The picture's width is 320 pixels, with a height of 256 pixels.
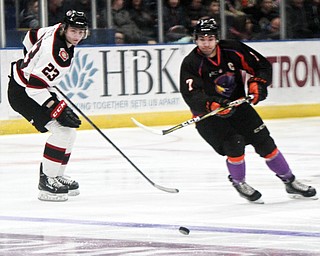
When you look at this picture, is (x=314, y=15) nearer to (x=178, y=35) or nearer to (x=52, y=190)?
(x=178, y=35)

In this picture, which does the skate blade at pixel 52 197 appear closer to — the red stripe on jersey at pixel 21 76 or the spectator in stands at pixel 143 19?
the red stripe on jersey at pixel 21 76

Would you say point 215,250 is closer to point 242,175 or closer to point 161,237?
point 161,237

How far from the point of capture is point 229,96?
6.46 metres

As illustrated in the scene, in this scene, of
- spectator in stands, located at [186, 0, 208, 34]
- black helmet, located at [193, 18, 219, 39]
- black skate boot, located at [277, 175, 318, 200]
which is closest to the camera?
black helmet, located at [193, 18, 219, 39]

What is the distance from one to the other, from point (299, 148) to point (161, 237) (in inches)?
181

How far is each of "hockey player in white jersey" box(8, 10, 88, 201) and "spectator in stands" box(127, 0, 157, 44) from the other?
18.5 feet

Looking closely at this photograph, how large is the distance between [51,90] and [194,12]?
6273 millimetres

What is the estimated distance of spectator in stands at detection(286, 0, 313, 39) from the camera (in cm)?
1355

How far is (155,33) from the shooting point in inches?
496

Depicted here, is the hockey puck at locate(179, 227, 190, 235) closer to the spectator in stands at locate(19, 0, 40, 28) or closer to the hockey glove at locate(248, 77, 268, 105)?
the hockey glove at locate(248, 77, 268, 105)

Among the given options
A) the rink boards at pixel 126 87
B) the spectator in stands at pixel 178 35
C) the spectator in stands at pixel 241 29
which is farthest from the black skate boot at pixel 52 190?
the spectator in stands at pixel 241 29

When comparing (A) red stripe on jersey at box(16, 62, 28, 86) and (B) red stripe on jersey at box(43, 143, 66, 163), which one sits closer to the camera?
(B) red stripe on jersey at box(43, 143, 66, 163)

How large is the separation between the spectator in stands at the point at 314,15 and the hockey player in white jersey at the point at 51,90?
24.6 ft

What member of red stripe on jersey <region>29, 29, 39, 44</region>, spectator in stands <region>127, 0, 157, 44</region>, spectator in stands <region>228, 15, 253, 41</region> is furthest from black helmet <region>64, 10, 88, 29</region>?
spectator in stands <region>228, 15, 253, 41</region>
